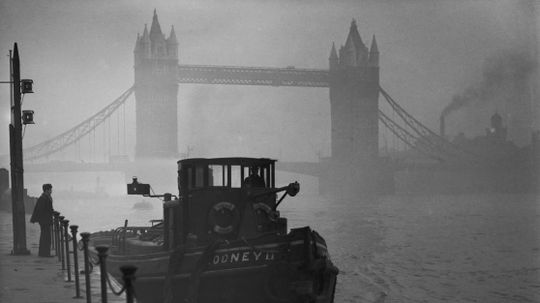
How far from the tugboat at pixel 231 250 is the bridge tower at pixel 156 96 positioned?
99579 millimetres

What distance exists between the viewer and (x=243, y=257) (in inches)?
523

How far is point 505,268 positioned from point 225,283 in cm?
2464

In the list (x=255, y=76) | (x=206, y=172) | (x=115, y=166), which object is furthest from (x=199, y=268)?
(x=255, y=76)

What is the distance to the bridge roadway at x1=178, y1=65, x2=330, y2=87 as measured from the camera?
437 ft

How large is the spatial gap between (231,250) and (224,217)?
2.98 ft

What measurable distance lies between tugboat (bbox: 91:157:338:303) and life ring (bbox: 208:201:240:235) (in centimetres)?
2

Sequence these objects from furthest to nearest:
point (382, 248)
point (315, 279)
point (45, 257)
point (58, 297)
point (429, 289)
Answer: point (382, 248) → point (429, 289) → point (45, 257) → point (315, 279) → point (58, 297)

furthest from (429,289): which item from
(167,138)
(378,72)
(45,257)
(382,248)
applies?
(378,72)

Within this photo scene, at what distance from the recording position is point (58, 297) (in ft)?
41.7

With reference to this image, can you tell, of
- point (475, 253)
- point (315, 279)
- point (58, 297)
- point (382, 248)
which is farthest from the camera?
point (382, 248)

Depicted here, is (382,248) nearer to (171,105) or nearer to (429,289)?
(429,289)

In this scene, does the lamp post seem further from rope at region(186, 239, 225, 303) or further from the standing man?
rope at region(186, 239, 225, 303)

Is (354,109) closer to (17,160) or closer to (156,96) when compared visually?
(156,96)

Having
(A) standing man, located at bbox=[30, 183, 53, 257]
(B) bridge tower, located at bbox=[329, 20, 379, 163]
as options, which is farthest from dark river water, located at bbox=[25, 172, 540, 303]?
(B) bridge tower, located at bbox=[329, 20, 379, 163]
